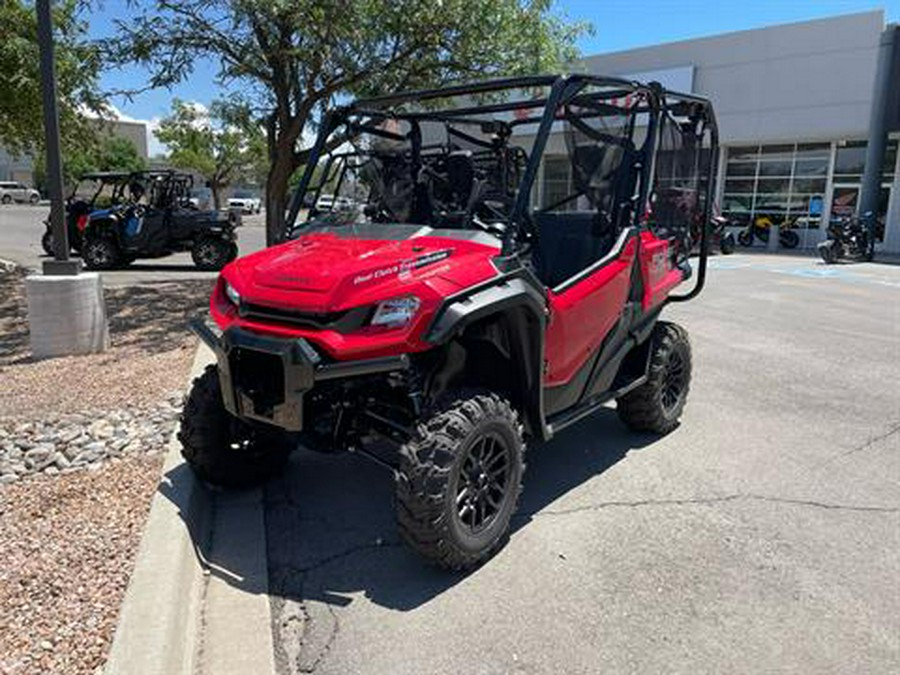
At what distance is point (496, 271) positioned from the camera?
3.35 metres

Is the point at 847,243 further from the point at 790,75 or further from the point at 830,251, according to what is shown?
the point at 790,75

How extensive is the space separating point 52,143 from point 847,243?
19.3 m

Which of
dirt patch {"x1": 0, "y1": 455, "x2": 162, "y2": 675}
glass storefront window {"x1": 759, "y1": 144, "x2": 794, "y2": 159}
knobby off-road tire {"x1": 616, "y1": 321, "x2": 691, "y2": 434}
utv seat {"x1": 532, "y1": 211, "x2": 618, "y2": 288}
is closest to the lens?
dirt patch {"x1": 0, "y1": 455, "x2": 162, "y2": 675}

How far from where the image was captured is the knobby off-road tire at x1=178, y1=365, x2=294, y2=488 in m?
3.85

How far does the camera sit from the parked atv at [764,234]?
25.1m

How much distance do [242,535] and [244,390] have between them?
2.85 feet

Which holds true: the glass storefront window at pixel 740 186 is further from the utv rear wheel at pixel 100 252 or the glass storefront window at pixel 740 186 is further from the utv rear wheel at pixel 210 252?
the utv rear wheel at pixel 100 252

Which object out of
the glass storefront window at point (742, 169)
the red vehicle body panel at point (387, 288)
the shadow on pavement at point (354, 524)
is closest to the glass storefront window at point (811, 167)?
the glass storefront window at point (742, 169)

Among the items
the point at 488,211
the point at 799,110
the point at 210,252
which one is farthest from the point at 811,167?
the point at 488,211

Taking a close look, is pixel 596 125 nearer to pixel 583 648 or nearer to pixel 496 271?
pixel 496 271

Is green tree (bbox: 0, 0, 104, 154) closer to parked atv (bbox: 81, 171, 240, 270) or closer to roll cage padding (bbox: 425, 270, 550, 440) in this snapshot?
parked atv (bbox: 81, 171, 240, 270)

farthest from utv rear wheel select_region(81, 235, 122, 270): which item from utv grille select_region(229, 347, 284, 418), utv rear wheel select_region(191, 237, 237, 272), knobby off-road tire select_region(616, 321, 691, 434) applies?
utv grille select_region(229, 347, 284, 418)

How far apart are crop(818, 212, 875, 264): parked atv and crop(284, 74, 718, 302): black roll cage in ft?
54.5

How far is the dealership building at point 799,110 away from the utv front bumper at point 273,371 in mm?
20758
